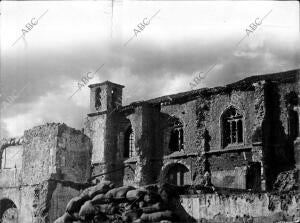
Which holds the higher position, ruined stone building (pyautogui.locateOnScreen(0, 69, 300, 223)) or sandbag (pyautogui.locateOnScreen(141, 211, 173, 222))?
ruined stone building (pyautogui.locateOnScreen(0, 69, 300, 223))

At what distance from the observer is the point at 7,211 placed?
97.1 ft

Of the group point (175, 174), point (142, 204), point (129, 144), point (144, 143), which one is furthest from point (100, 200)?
point (129, 144)

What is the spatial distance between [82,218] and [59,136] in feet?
32.8

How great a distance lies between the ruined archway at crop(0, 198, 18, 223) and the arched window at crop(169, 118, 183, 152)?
9139mm

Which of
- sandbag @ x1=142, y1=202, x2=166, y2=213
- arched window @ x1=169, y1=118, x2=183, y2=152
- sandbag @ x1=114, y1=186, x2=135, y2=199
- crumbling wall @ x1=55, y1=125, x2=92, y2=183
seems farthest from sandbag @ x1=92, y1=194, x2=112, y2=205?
arched window @ x1=169, y1=118, x2=183, y2=152

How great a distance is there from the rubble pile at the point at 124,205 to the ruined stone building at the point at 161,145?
23.2 feet

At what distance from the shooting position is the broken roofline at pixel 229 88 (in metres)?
27.1

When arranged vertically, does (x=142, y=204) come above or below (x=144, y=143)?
below

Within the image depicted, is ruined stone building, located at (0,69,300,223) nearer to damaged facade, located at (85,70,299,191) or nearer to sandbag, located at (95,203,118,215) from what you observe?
damaged facade, located at (85,70,299,191)

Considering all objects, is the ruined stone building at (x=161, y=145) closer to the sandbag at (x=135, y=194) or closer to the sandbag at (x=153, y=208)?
the sandbag at (x=135, y=194)

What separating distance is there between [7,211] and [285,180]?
14738mm

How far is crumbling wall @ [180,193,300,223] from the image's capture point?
1625cm

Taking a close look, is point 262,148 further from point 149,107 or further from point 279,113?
point 149,107

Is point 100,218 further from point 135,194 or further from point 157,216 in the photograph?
point 157,216
